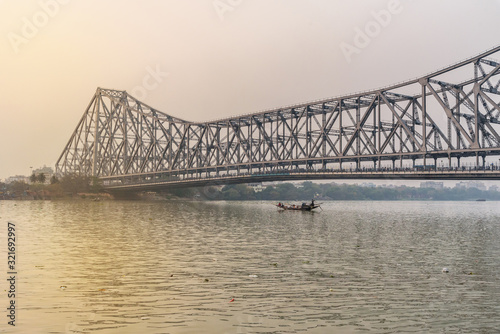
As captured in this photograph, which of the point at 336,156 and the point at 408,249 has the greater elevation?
the point at 336,156

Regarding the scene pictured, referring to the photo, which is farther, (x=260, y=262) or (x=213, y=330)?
(x=260, y=262)

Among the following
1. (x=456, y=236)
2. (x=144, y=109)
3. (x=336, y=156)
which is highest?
(x=144, y=109)

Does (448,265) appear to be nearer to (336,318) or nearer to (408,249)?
(408,249)

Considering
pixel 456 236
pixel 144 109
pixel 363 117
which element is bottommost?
pixel 456 236

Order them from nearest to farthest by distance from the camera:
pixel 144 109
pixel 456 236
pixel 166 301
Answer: pixel 166 301 < pixel 456 236 < pixel 144 109

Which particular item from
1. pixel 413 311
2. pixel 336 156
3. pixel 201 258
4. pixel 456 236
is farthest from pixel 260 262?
pixel 336 156

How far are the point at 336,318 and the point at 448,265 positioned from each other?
45.2 feet

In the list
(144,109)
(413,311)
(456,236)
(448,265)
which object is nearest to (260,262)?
(448,265)

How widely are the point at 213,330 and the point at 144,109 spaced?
568ft

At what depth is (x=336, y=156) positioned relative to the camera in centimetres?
10650

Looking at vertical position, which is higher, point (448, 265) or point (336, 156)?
point (336, 156)

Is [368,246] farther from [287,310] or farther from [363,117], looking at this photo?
[363,117]

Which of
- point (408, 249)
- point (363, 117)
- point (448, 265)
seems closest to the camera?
point (448, 265)

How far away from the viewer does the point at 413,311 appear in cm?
1738
